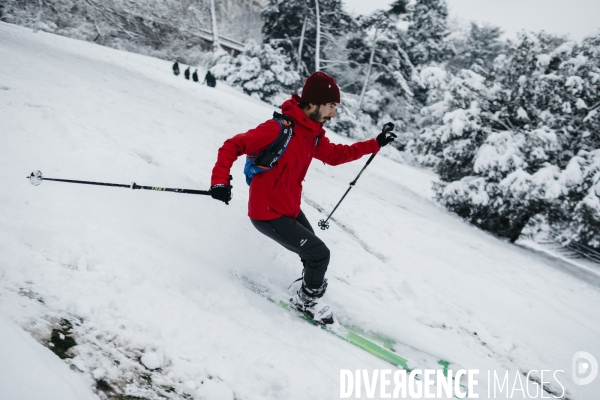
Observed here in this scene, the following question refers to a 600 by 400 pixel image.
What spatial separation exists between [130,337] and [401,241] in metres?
4.93

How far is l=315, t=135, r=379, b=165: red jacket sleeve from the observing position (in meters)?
3.52

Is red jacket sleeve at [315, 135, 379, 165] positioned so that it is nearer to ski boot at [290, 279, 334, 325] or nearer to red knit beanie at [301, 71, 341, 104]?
red knit beanie at [301, 71, 341, 104]

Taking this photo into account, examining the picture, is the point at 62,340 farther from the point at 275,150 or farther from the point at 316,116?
the point at 316,116

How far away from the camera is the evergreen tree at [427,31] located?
94.9 ft

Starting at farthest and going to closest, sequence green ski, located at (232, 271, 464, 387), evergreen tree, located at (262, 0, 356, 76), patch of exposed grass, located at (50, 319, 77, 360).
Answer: evergreen tree, located at (262, 0, 356, 76)
green ski, located at (232, 271, 464, 387)
patch of exposed grass, located at (50, 319, 77, 360)

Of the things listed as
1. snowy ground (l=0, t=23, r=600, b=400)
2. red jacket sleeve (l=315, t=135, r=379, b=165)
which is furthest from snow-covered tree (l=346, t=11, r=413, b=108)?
red jacket sleeve (l=315, t=135, r=379, b=165)

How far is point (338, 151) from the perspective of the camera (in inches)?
143

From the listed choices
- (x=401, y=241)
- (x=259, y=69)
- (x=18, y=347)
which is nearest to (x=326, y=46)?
(x=259, y=69)

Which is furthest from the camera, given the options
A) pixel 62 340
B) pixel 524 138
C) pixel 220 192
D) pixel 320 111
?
pixel 524 138

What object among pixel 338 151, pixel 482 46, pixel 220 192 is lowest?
pixel 220 192

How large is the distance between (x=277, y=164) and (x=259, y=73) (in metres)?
21.7

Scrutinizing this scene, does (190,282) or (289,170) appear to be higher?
(289,170)

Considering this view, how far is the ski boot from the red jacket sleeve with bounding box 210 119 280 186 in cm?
144

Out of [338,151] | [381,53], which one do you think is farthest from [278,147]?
[381,53]
